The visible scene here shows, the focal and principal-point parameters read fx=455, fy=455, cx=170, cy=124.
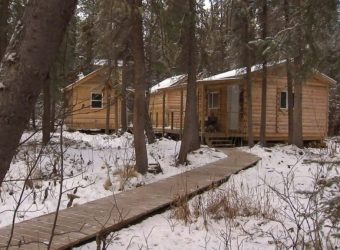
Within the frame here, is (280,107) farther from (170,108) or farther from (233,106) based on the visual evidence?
(170,108)

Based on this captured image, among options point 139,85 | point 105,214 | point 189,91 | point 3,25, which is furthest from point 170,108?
point 105,214

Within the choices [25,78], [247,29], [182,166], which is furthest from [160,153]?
[25,78]

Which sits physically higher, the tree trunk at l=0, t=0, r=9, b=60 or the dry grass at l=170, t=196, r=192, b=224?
the tree trunk at l=0, t=0, r=9, b=60

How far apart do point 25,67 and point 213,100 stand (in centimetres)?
2298

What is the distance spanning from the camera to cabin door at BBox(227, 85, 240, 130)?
73.7 feet

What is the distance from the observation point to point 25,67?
1.64m

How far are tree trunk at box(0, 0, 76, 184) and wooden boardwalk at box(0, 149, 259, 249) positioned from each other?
159cm

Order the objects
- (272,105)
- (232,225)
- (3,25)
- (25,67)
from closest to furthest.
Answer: (25,67), (232,225), (3,25), (272,105)

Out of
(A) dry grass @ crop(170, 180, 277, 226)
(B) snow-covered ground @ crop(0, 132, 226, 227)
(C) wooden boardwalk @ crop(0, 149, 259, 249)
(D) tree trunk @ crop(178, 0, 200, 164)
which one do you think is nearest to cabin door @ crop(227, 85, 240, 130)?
(B) snow-covered ground @ crop(0, 132, 226, 227)

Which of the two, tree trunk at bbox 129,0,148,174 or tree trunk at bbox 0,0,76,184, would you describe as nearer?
tree trunk at bbox 0,0,76,184

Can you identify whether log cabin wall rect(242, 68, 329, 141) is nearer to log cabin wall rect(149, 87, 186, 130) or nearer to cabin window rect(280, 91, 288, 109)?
cabin window rect(280, 91, 288, 109)

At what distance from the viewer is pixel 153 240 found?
5.82 m

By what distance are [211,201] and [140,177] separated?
3502 mm

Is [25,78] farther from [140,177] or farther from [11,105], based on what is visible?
[140,177]
